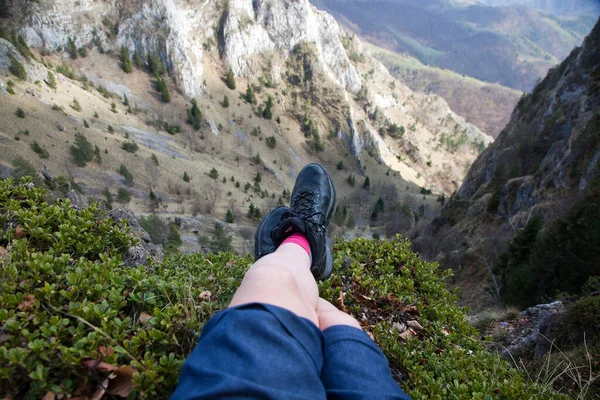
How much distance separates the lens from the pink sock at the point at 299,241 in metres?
2.76

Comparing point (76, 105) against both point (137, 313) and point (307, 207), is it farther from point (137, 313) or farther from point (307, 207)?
point (137, 313)

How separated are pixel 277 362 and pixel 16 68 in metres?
59.8

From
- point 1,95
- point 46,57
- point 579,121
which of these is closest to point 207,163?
point 1,95

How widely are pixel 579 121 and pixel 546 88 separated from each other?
34259 mm

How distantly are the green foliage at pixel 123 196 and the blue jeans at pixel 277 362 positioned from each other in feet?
138

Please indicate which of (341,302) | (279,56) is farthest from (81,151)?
(279,56)

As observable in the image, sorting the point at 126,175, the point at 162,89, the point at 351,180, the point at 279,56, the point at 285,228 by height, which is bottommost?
the point at 126,175

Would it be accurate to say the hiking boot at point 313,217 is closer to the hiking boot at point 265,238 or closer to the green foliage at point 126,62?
the hiking boot at point 265,238

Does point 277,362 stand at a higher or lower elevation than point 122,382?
higher

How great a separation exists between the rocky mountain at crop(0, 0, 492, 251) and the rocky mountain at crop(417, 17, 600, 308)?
27.3m

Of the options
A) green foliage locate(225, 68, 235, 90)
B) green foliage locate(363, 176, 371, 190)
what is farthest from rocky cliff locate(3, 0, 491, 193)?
green foliage locate(363, 176, 371, 190)

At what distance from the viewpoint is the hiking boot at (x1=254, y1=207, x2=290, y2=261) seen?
9.73 feet

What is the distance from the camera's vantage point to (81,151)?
3856 cm

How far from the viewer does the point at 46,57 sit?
55.3 meters
